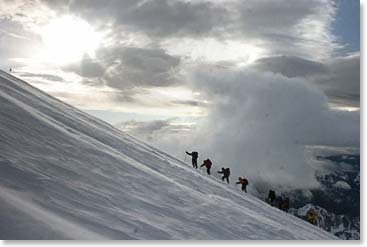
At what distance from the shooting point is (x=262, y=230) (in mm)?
4766

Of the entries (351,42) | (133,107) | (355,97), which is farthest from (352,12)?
(133,107)

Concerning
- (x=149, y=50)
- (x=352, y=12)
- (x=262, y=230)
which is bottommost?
(x=262, y=230)

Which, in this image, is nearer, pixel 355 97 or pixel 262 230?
pixel 262 230

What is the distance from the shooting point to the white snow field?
3080mm

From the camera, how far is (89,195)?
3721 mm

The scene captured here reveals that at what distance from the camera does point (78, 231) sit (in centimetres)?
307

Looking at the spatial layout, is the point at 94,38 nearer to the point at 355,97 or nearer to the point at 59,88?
the point at 59,88

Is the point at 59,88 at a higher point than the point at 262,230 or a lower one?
higher

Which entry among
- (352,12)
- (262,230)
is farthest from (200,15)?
(262,230)

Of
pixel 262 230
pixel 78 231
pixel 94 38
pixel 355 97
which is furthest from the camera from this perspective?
pixel 94 38

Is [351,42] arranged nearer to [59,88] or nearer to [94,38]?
[94,38]

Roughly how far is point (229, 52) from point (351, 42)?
83.4 inches

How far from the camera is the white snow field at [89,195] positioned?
10.1 feet

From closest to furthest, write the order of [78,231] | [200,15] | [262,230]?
[78,231], [262,230], [200,15]
